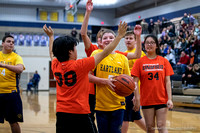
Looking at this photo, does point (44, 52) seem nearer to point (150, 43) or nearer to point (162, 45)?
point (162, 45)

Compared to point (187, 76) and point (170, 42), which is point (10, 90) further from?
point (170, 42)

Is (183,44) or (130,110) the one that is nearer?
(130,110)

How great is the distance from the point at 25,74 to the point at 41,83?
1.77m

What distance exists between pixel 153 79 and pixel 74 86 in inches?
57.8

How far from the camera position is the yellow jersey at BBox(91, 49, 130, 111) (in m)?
3.16

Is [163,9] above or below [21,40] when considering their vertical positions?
above

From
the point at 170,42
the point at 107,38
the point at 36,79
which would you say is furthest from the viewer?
the point at 36,79

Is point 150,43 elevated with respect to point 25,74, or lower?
elevated

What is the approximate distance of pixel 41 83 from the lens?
80.5 ft

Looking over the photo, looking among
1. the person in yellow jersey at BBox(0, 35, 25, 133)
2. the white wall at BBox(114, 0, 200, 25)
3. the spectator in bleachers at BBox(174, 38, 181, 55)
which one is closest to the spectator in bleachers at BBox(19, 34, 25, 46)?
the white wall at BBox(114, 0, 200, 25)

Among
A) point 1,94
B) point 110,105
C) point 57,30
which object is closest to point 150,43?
point 110,105

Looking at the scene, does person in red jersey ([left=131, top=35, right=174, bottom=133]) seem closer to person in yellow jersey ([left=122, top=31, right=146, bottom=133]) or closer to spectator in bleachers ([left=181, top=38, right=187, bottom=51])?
person in yellow jersey ([left=122, top=31, right=146, bottom=133])

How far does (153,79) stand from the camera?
363 cm

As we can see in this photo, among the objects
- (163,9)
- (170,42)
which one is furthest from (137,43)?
(163,9)
